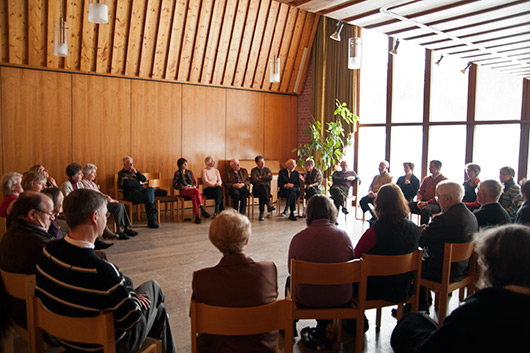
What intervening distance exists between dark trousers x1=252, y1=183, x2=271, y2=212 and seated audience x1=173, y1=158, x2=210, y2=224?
3.57 feet

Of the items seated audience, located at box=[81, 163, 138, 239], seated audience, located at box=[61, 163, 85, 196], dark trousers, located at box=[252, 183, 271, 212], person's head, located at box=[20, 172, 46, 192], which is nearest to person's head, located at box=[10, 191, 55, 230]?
person's head, located at box=[20, 172, 46, 192]

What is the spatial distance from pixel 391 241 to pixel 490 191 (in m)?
1.50

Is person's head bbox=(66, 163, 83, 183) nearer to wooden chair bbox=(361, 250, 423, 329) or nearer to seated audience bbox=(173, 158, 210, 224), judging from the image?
seated audience bbox=(173, 158, 210, 224)

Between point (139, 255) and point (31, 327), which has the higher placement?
point (31, 327)

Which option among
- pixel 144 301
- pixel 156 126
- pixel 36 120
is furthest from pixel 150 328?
pixel 156 126

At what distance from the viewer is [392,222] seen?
9.87 feet

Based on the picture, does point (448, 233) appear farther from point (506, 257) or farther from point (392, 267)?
point (506, 257)

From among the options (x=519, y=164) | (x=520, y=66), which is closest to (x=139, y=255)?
(x=520, y=66)

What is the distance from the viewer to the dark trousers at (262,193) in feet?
27.8

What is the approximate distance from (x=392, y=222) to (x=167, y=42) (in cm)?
706

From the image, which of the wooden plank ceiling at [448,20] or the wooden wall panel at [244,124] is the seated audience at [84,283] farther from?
the wooden wall panel at [244,124]

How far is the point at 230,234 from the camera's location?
2.22m

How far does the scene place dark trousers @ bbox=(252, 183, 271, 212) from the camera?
8461 millimetres

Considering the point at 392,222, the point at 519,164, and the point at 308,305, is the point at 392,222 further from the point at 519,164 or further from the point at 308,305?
the point at 519,164
